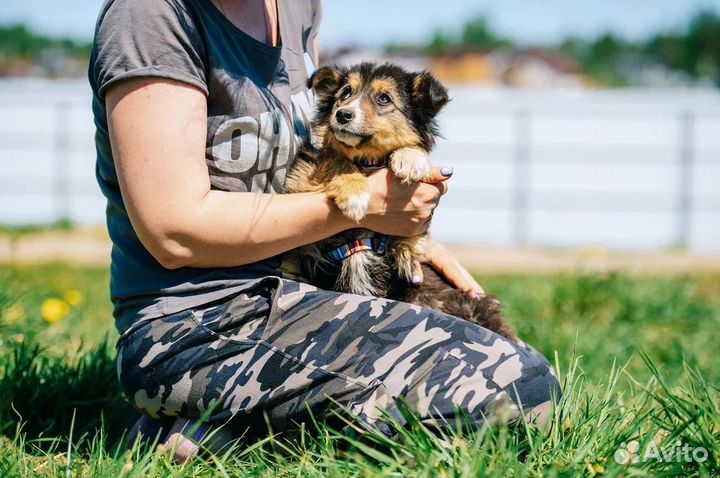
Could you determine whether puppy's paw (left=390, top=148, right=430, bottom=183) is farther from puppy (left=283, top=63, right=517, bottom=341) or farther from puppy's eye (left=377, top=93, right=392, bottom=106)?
puppy's eye (left=377, top=93, right=392, bottom=106)

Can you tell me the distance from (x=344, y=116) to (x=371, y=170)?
24 centimetres

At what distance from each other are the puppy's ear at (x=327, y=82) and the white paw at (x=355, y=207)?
0.67 meters

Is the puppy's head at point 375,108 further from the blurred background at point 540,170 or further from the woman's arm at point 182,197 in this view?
the blurred background at point 540,170

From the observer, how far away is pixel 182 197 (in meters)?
2.46

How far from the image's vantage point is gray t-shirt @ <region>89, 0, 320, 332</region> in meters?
2.40

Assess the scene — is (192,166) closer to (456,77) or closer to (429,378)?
→ (429,378)

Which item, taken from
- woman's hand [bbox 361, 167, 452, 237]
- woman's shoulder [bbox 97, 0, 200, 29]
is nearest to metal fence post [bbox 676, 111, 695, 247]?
woman's hand [bbox 361, 167, 452, 237]

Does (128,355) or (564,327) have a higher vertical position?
(128,355)

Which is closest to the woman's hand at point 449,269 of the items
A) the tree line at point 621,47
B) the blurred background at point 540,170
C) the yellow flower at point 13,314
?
the yellow flower at point 13,314

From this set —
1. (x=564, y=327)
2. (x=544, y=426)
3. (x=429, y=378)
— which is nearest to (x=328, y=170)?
(x=429, y=378)

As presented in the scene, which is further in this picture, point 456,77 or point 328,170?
point 456,77

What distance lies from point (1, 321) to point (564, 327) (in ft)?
10.1

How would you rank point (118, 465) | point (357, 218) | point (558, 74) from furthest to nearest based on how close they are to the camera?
point (558, 74) → point (357, 218) → point (118, 465)

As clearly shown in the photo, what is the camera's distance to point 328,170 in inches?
Result: 123
